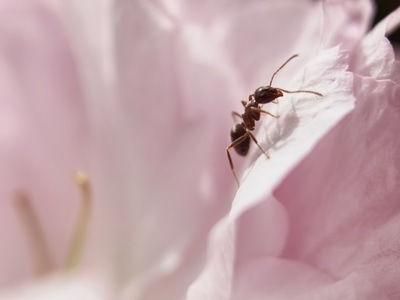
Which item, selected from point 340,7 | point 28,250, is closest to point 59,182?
point 28,250

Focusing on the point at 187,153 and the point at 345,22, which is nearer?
the point at 345,22

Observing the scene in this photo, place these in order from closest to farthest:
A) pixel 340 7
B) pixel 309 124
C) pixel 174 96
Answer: pixel 309 124, pixel 340 7, pixel 174 96

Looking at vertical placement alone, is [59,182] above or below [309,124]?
above

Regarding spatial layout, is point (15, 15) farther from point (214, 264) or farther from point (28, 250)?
point (214, 264)

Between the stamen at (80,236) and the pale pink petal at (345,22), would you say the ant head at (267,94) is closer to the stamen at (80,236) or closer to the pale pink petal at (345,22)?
the pale pink petal at (345,22)

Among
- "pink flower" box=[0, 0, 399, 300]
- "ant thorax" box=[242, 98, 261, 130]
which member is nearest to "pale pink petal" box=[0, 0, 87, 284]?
"pink flower" box=[0, 0, 399, 300]

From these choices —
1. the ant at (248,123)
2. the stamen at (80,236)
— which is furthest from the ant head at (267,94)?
the stamen at (80,236)

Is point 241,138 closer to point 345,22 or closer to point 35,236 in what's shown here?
point 345,22

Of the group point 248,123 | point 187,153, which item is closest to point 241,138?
point 248,123
